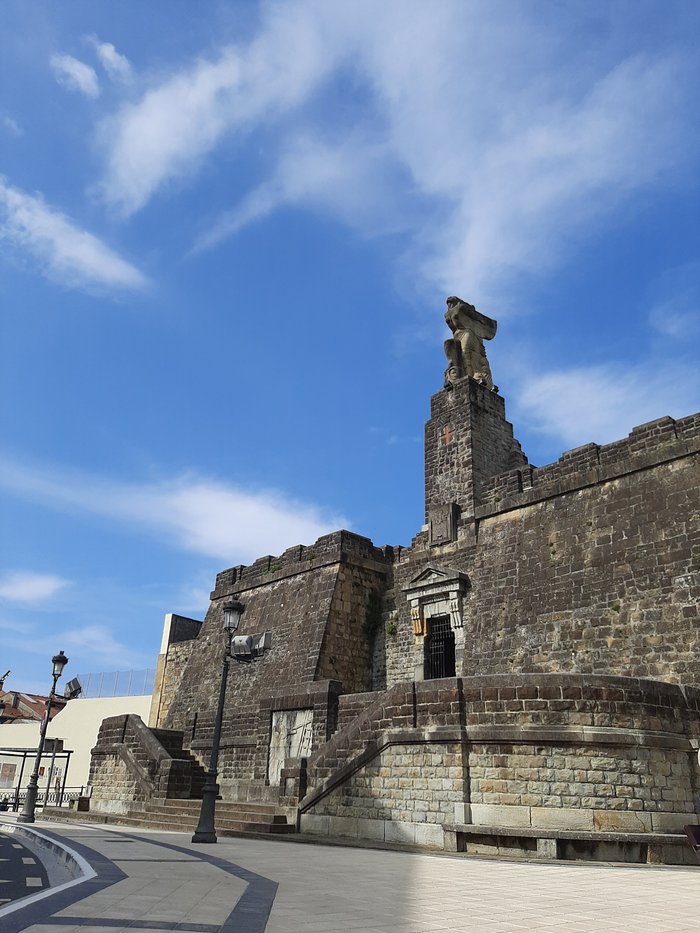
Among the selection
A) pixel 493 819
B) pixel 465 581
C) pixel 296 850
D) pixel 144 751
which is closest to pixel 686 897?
pixel 493 819

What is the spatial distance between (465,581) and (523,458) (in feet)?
16.1

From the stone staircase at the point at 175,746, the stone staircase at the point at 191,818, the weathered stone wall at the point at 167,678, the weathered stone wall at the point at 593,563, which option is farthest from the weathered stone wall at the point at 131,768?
the weathered stone wall at the point at 593,563

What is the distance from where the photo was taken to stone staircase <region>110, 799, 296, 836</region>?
12.9 meters

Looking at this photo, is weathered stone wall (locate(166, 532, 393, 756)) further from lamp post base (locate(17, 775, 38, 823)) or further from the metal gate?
lamp post base (locate(17, 775, 38, 823))

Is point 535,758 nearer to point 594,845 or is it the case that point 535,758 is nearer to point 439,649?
point 594,845

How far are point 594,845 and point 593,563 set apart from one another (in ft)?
19.2

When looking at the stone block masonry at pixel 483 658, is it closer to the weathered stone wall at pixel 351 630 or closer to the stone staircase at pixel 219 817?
the weathered stone wall at pixel 351 630

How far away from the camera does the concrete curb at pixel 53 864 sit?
16.6ft

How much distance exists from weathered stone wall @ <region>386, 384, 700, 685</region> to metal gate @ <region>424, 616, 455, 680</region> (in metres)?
0.33

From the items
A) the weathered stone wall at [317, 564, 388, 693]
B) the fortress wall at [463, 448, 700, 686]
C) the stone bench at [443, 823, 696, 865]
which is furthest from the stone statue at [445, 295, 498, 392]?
the stone bench at [443, 823, 696, 865]

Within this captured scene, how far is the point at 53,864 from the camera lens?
7875 millimetres

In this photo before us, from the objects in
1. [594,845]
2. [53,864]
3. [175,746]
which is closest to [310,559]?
[175,746]

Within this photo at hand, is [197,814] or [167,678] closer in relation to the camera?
[197,814]

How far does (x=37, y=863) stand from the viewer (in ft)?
26.7
